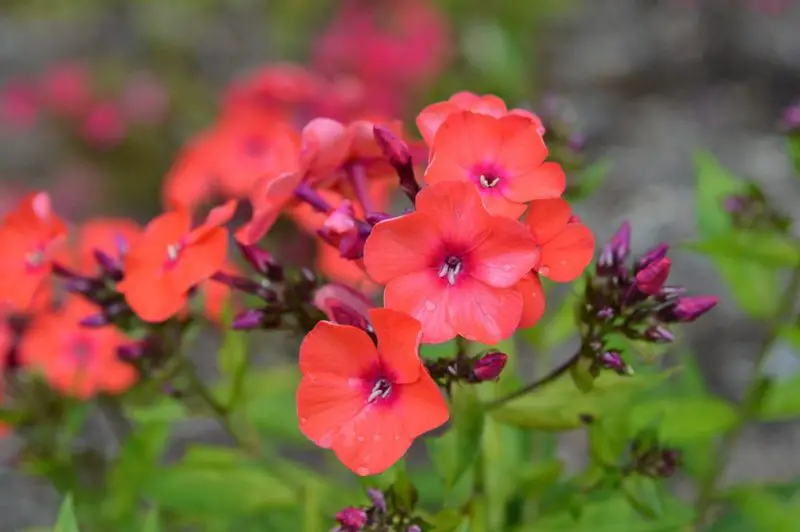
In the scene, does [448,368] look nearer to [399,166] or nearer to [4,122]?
[399,166]

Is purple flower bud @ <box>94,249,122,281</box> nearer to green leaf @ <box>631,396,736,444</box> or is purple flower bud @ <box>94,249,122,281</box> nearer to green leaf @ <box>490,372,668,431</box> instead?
green leaf @ <box>490,372,668,431</box>

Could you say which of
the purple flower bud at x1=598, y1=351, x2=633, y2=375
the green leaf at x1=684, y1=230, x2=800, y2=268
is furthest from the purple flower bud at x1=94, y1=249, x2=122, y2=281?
the green leaf at x1=684, y1=230, x2=800, y2=268

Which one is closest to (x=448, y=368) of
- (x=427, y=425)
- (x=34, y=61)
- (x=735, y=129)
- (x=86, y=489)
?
(x=427, y=425)

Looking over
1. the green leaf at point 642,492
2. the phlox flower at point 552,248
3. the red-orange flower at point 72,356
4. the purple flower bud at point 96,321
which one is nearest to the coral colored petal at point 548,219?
the phlox flower at point 552,248

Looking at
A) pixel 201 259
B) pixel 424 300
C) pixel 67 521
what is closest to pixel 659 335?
pixel 424 300

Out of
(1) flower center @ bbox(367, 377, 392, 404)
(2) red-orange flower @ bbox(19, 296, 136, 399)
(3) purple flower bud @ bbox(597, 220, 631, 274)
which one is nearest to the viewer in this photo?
(1) flower center @ bbox(367, 377, 392, 404)

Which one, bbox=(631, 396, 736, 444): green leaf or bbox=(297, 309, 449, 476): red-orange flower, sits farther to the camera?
bbox=(631, 396, 736, 444): green leaf
